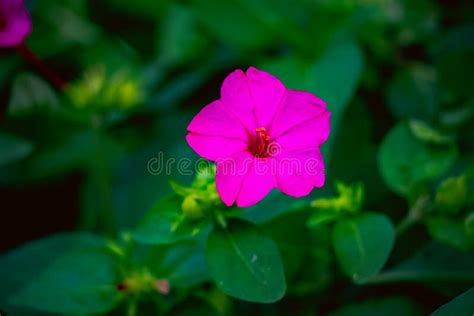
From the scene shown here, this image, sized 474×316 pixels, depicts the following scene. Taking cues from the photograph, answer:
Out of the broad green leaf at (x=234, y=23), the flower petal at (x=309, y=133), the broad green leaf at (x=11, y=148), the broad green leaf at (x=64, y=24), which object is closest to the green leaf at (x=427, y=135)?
the flower petal at (x=309, y=133)

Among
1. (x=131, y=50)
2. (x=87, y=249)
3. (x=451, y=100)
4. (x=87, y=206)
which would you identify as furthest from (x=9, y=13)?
(x=451, y=100)

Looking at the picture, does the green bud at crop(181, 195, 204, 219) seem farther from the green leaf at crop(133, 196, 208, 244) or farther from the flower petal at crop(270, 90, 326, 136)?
the flower petal at crop(270, 90, 326, 136)

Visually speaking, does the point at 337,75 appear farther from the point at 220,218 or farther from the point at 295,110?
the point at 220,218

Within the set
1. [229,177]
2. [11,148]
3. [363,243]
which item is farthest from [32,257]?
[363,243]

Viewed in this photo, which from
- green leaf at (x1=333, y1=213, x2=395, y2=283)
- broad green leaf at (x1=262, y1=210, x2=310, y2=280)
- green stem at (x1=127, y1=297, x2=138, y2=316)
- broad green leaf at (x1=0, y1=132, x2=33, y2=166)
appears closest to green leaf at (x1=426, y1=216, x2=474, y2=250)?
green leaf at (x1=333, y1=213, x2=395, y2=283)

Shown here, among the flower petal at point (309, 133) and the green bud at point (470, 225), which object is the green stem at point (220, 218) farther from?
the green bud at point (470, 225)
